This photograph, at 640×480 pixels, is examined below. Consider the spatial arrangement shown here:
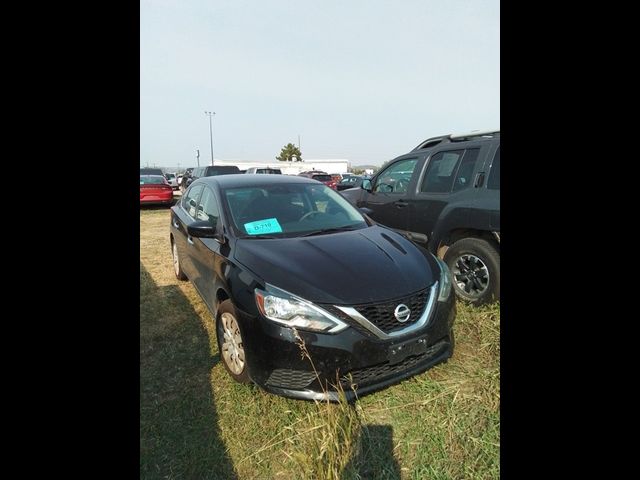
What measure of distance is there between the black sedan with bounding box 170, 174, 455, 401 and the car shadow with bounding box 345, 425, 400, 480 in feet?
0.81

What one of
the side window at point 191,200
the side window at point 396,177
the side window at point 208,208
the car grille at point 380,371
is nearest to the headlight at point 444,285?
the car grille at point 380,371

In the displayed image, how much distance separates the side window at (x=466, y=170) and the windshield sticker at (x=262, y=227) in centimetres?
217

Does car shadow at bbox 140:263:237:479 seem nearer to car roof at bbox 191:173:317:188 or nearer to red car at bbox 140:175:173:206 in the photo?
car roof at bbox 191:173:317:188

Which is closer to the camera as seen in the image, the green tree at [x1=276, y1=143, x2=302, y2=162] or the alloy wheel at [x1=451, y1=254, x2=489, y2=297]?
the alloy wheel at [x1=451, y1=254, x2=489, y2=297]

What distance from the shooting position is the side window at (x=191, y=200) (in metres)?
4.16

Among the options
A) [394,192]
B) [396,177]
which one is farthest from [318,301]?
[396,177]

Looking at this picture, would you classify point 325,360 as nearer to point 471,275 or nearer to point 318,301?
point 318,301

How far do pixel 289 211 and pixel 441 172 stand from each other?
207 cm

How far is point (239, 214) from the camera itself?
3.08 m

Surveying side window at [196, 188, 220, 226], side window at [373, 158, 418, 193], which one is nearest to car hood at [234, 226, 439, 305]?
side window at [196, 188, 220, 226]

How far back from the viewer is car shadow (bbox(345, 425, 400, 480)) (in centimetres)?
183

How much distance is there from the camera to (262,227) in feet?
9.65
